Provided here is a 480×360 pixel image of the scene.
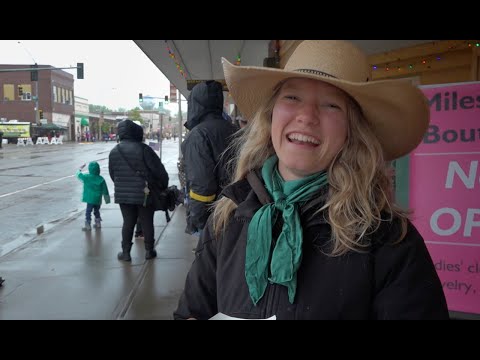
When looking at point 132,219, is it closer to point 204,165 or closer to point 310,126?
point 204,165

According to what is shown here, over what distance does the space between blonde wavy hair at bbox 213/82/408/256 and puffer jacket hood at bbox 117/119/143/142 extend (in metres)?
4.13

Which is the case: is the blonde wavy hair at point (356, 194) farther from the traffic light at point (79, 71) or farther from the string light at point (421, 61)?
the traffic light at point (79, 71)

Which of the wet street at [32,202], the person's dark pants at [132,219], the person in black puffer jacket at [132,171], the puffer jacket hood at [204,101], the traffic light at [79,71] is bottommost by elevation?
the wet street at [32,202]

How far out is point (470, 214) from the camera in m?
2.80

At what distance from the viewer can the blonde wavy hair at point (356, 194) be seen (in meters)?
1.21

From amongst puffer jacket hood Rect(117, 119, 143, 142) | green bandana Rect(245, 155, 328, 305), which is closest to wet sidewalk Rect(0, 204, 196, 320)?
puffer jacket hood Rect(117, 119, 143, 142)

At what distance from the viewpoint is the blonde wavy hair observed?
1205 millimetres

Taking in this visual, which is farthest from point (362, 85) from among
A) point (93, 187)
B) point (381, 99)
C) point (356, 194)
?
point (93, 187)

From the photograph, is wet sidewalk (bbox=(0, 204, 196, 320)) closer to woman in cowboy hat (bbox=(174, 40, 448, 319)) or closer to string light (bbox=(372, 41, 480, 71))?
woman in cowboy hat (bbox=(174, 40, 448, 319))

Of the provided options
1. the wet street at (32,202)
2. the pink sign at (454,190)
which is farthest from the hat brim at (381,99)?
the wet street at (32,202)

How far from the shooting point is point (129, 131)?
5.39 metres

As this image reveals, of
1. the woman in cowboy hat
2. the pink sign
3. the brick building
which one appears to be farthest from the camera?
the brick building

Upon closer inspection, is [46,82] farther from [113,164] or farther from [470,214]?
[470,214]

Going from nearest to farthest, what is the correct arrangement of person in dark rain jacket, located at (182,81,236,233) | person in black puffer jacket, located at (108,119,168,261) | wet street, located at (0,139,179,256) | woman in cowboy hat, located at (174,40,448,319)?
woman in cowboy hat, located at (174,40,448,319) < person in dark rain jacket, located at (182,81,236,233) < person in black puffer jacket, located at (108,119,168,261) < wet street, located at (0,139,179,256)
